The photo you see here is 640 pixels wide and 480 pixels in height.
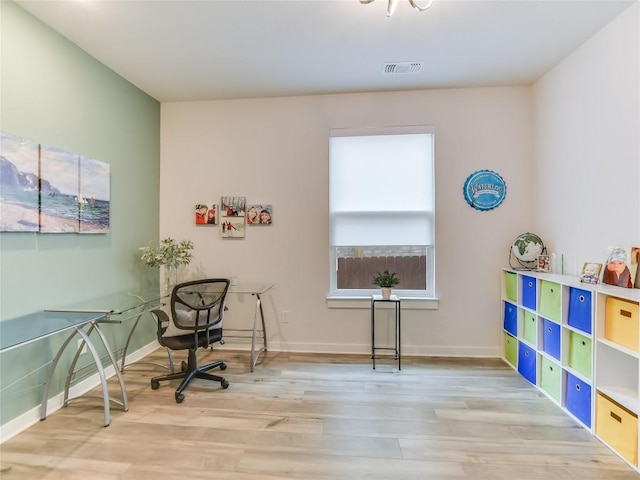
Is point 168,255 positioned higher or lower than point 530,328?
higher

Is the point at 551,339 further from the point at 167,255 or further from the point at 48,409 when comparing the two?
the point at 48,409

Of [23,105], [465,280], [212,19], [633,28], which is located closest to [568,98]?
[633,28]

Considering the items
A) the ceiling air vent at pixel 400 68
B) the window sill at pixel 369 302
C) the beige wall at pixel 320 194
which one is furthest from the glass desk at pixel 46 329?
the ceiling air vent at pixel 400 68

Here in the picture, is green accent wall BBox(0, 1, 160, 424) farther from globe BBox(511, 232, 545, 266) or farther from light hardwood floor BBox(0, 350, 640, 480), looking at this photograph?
globe BBox(511, 232, 545, 266)

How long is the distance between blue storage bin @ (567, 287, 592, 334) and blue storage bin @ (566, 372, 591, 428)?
38cm

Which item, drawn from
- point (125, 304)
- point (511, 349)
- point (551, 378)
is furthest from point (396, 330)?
point (125, 304)

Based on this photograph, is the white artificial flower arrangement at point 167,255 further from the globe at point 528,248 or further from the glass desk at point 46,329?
the globe at point 528,248

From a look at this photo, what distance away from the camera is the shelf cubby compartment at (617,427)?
5.74ft

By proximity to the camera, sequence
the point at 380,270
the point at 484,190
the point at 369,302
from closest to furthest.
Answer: the point at 484,190, the point at 369,302, the point at 380,270

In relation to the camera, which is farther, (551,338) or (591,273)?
(551,338)

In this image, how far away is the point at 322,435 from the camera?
2020 millimetres

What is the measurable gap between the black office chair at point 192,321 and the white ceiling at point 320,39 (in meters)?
1.92

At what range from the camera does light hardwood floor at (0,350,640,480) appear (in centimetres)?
173

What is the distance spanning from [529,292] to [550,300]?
30 centimetres
